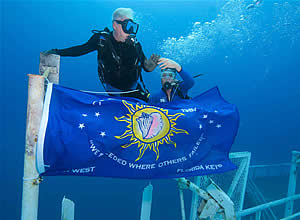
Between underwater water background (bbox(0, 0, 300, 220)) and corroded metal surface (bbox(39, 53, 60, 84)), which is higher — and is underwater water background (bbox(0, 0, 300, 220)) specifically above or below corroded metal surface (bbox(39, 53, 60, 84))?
above

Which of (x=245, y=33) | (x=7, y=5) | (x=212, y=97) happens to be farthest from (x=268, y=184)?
(x=7, y=5)

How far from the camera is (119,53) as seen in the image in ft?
10.5

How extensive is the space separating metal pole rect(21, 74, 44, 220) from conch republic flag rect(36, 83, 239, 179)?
0.08m

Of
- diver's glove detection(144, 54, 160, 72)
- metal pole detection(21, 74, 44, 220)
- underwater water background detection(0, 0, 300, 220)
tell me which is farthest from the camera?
underwater water background detection(0, 0, 300, 220)

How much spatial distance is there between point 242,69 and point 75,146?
135 ft

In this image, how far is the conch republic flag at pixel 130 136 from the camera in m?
2.09

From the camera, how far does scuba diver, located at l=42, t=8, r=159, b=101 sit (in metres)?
3.11

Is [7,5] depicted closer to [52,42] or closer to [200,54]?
[52,42]

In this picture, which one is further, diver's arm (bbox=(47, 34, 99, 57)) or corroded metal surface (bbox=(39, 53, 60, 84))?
diver's arm (bbox=(47, 34, 99, 57))

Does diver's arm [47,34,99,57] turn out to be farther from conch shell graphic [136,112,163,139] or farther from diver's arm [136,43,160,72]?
conch shell graphic [136,112,163,139]

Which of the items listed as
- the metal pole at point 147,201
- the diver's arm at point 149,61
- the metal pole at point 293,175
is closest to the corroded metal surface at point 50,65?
the diver's arm at point 149,61

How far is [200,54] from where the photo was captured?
3031cm

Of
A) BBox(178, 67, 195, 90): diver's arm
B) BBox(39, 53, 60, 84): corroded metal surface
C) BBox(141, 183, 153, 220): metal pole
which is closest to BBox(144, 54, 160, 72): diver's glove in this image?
BBox(178, 67, 195, 90): diver's arm

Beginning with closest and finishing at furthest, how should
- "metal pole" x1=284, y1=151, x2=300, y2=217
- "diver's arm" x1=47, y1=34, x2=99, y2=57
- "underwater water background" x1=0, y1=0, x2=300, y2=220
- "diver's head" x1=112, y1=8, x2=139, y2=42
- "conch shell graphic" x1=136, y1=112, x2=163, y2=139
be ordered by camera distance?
1. "conch shell graphic" x1=136, y1=112, x2=163, y2=139
2. "diver's arm" x1=47, y1=34, x2=99, y2=57
3. "diver's head" x1=112, y1=8, x2=139, y2=42
4. "metal pole" x1=284, y1=151, x2=300, y2=217
5. "underwater water background" x1=0, y1=0, x2=300, y2=220
